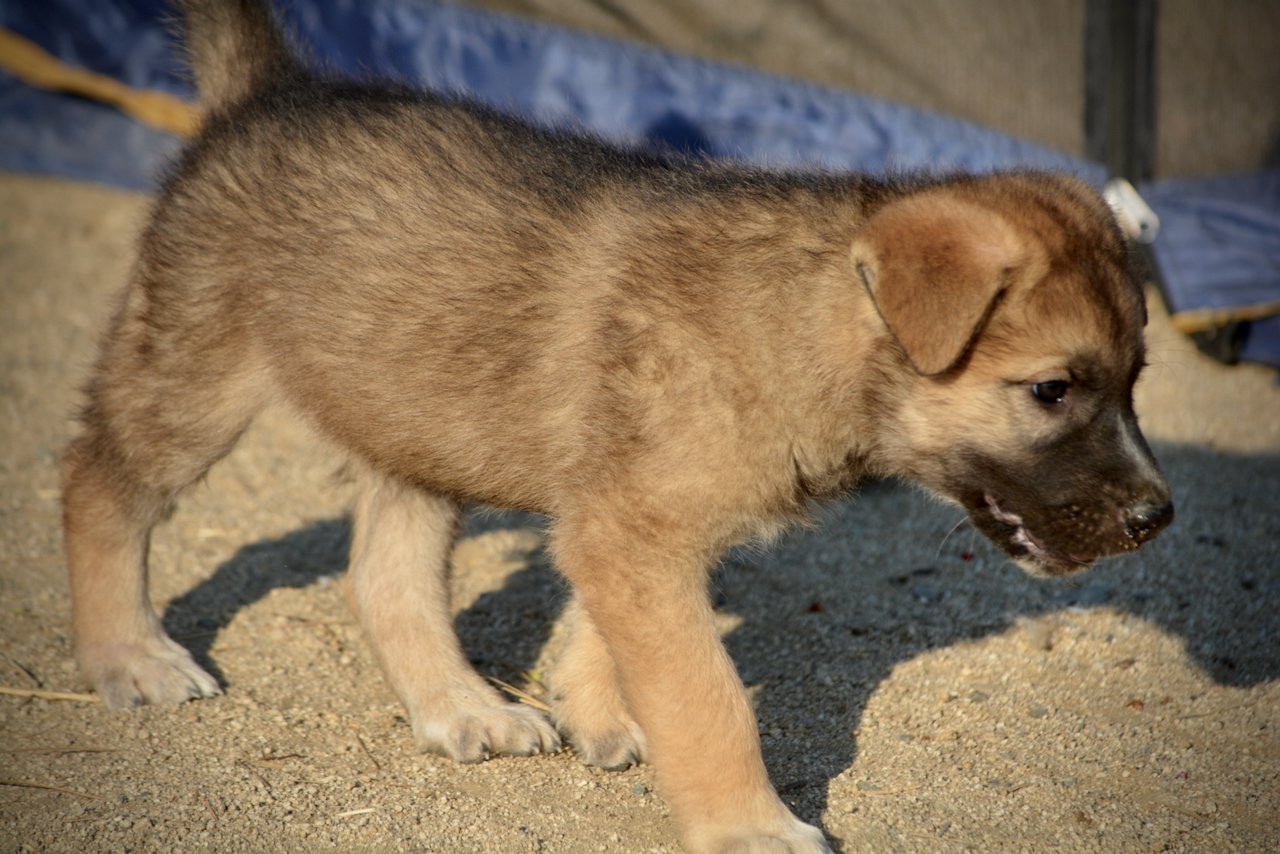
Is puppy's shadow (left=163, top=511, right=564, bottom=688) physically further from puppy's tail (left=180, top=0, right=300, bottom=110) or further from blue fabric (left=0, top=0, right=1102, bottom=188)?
blue fabric (left=0, top=0, right=1102, bottom=188)

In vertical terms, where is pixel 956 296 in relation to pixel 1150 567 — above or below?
above

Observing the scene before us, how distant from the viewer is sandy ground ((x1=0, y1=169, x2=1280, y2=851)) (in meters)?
3.12

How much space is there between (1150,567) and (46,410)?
4.78 m

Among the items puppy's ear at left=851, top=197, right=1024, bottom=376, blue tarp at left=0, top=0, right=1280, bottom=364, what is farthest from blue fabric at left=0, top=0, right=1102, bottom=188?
puppy's ear at left=851, top=197, right=1024, bottom=376

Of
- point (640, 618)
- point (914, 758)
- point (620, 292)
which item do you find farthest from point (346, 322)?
point (914, 758)

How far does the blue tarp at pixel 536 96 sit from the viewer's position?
6.84m

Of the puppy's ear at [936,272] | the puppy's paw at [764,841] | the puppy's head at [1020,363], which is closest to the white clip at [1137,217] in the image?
the puppy's head at [1020,363]

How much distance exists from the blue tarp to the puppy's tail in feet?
8.56

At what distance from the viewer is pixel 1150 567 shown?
15.3 feet

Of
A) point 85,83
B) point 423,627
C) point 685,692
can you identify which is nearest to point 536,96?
point 85,83

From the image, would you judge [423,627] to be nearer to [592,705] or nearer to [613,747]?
[592,705]

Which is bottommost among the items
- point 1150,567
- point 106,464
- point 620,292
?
point 1150,567

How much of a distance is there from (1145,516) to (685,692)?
113 centimetres

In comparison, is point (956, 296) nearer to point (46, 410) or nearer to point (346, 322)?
point (346, 322)
